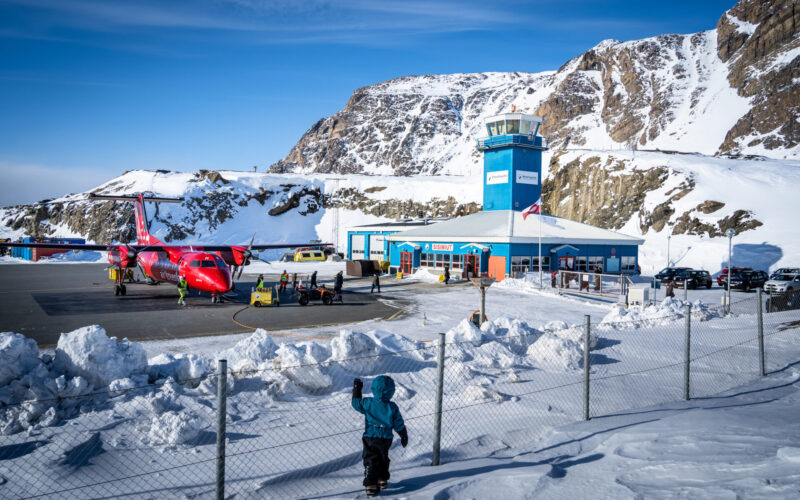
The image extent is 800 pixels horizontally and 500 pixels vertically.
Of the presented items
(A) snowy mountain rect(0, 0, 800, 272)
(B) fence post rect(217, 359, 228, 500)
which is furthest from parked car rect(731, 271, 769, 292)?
(B) fence post rect(217, 359, 228, 500)

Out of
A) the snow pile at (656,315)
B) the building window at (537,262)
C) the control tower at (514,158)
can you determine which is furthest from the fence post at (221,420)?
the control tower at (514,158)

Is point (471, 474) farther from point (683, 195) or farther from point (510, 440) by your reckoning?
point (683, 195)

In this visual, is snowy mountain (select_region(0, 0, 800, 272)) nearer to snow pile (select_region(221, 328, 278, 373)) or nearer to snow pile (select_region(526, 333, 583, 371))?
snow pile (select_region(526, 333, 583, 371))

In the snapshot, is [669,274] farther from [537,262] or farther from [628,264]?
[537,262]

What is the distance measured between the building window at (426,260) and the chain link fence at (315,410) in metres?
28.9

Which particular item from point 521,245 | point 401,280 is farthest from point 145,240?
point 521,245

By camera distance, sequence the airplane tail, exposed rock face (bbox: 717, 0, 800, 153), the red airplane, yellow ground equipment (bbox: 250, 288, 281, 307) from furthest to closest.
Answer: exposed rock face (bbox: 717, 0, 800, 153), the airplane tail, the red airplane, yellow ground equipment (bbox: 250, 288, 281, 307)

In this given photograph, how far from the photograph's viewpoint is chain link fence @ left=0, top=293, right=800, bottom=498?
22.0ft

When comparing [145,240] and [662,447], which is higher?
[145,240]

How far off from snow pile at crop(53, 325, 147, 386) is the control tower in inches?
1612

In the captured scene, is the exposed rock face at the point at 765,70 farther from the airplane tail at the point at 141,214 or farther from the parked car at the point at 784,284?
the airplane tail at the point at 141,214

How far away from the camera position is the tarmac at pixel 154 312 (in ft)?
61.4

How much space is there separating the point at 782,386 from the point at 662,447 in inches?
228

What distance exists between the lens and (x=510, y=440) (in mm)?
8227
